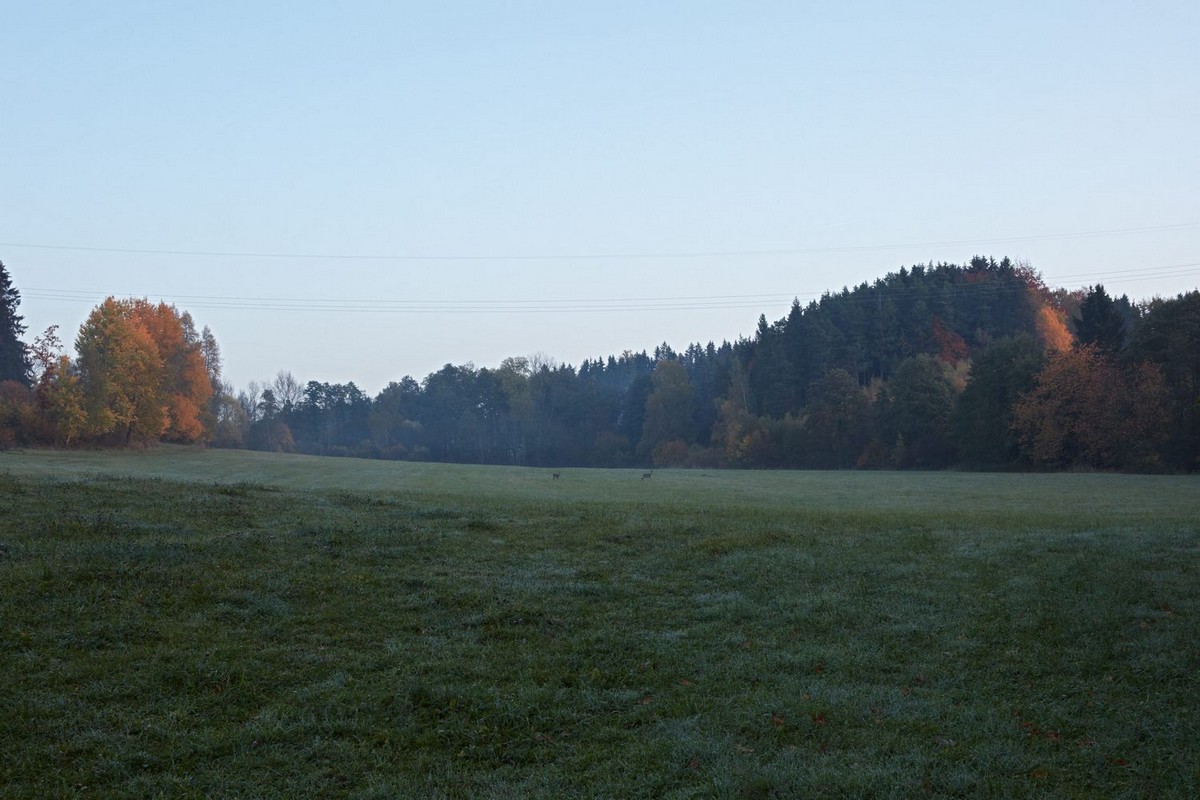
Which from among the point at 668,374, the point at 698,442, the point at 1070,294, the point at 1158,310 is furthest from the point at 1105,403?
the point at 668,374

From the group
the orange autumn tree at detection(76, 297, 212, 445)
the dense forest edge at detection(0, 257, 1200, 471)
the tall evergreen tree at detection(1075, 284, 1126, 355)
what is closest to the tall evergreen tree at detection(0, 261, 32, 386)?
the dense forest edge at detection(0, 257, 1200, 471)

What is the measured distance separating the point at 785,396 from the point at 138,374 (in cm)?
6533

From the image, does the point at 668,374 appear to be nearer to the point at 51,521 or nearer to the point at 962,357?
the point at 962,357

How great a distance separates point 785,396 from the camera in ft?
330

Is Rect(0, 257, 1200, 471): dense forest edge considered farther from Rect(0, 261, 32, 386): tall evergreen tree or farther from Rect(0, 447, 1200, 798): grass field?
Rect(0, 447, 1200, 798): grass field

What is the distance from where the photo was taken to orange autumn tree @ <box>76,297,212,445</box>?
6312 centimetres

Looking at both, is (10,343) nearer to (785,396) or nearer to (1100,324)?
(785,396)

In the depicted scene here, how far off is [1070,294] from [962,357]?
17.0 metres

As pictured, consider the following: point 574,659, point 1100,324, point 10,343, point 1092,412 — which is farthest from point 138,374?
point 1100,324

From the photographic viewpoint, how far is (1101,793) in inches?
268

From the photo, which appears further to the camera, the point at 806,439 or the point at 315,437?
the point at 315,437

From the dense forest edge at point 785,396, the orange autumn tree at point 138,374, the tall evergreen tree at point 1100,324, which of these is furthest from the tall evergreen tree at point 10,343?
the tall evergreen tree at point 1100,324

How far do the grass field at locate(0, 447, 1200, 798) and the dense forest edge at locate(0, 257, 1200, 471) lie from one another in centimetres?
4812

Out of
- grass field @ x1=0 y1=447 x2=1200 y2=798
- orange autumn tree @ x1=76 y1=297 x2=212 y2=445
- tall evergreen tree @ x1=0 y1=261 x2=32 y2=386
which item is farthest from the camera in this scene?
tall evergreen tree @ x1=0 y1=261 x2=32 y2=386
